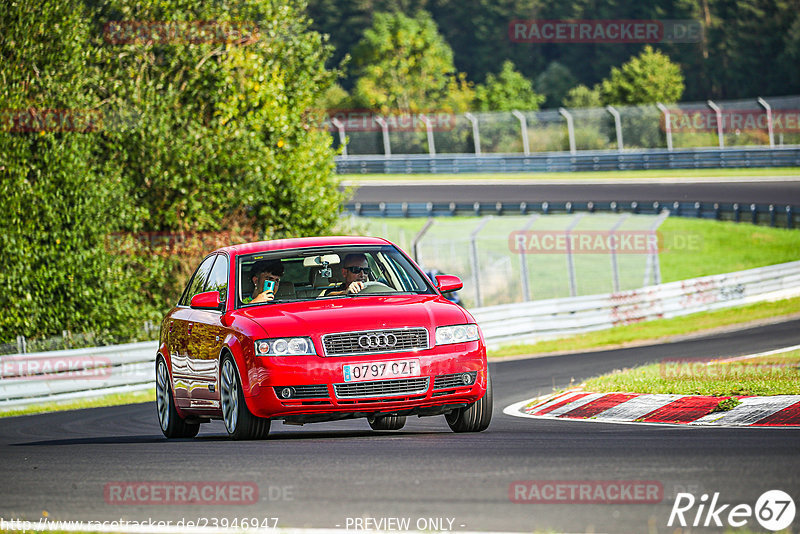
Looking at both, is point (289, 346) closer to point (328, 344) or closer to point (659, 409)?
point (328, 344)

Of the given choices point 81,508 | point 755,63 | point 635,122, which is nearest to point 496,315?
point 81,508

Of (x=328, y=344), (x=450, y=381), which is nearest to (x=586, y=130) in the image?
(x=450, y=381)

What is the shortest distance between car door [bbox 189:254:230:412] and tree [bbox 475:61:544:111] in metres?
67.0

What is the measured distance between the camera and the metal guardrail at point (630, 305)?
2425 centimetres

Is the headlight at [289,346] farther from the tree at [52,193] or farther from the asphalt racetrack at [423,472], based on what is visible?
the tree at [52,193]

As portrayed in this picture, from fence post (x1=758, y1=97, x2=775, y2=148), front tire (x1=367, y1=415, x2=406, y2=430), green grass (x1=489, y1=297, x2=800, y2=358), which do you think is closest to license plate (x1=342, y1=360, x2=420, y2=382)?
front tire (x1=367, y1=415, x2=406, y2=430)

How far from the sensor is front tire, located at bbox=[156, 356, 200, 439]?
1086 centimetres

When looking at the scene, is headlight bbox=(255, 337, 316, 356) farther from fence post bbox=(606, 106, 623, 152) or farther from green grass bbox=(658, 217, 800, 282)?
fence post bbox=(606, 106, 623, 152)

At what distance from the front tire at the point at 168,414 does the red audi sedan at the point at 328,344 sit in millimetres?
350

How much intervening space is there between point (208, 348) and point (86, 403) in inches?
404

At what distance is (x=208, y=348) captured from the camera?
32.2ft

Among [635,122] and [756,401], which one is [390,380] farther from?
[635,122]

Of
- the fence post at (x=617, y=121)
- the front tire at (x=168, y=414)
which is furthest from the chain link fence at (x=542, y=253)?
the front tire at (x=168, y=414)

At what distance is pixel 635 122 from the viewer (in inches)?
2525
